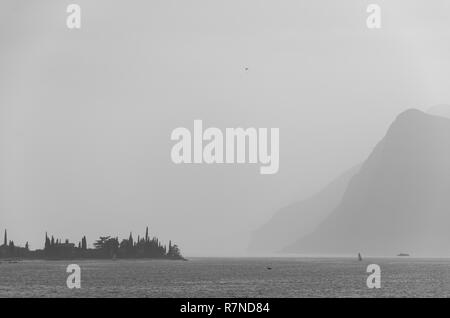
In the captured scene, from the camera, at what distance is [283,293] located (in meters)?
107

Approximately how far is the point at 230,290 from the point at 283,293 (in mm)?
8551
